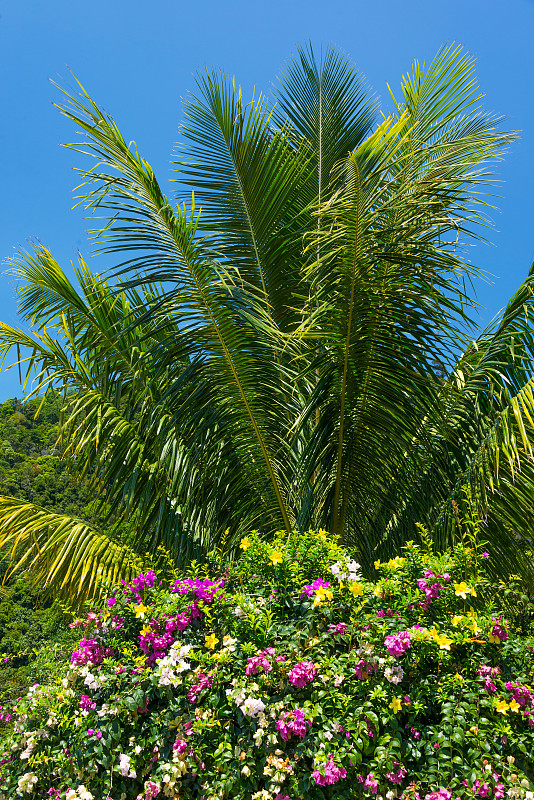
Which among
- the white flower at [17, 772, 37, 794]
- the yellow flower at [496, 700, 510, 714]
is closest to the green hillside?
the white flower at [17, 772, 37, 794]

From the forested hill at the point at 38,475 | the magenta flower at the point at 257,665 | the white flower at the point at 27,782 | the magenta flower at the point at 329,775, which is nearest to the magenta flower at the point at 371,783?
the magenta flower at the point at 329,775

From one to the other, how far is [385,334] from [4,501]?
4020mm

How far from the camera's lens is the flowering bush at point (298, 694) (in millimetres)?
2830

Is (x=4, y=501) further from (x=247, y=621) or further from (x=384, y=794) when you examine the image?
(x=384, y=794)

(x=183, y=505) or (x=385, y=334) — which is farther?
(x=183, y=505)

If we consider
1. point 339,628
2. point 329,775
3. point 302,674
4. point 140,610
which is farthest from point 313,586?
point 140,610

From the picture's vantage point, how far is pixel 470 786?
2.72m

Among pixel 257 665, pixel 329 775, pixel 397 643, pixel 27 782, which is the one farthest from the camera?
pixel 27 782

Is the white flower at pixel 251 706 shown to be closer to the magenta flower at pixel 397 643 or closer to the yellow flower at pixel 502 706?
the magenta flower at pixel 397 643

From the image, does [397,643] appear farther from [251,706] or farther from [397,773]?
[251,706]

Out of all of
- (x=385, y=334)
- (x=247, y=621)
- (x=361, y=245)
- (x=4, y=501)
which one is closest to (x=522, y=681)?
(x=247, y=621)

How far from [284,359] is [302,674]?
293 centimetres

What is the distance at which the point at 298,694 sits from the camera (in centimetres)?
304

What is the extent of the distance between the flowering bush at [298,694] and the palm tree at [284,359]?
1066 millimetres
